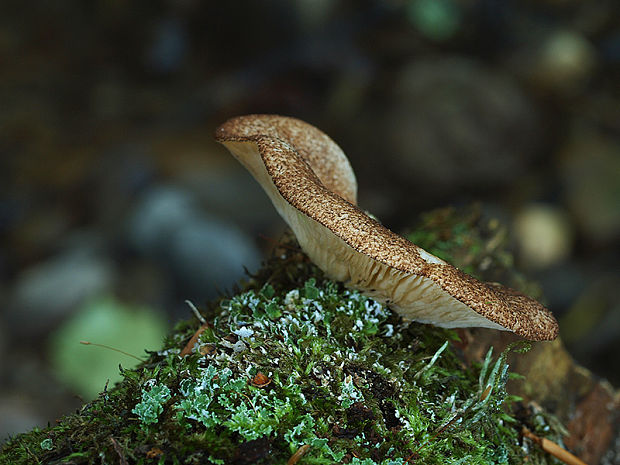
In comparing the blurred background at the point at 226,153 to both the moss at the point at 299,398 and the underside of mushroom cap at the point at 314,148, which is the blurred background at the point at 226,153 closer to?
the underside of mushroom cap at the point at 314,148

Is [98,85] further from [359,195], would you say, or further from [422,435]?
[422,435]

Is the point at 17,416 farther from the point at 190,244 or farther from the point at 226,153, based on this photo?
the point at 226,153

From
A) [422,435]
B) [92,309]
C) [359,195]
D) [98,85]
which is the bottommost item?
[422,435]

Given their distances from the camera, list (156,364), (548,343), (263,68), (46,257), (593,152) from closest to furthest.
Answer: (156,364) → (548,343) → (46,257) → (593,152) → (263,68)

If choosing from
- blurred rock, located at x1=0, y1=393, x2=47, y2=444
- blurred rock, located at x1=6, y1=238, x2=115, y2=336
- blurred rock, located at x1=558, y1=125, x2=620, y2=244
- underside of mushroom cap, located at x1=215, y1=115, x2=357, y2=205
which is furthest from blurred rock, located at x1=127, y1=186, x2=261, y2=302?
blurred rock, located at x1=558, y1=125, x2=620, y2=244

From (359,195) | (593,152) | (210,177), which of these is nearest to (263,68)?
(210,177)

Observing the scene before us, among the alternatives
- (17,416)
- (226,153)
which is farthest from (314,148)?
(226,153)

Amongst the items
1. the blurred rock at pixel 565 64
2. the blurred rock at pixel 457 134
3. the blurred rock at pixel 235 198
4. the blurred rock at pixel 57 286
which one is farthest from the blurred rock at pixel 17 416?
the blurred rock at pixel 565 64

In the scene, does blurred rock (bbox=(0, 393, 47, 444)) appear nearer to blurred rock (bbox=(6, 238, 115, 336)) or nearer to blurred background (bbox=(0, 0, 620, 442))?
blurred background (bbox=(0, 0, 620, 442))
